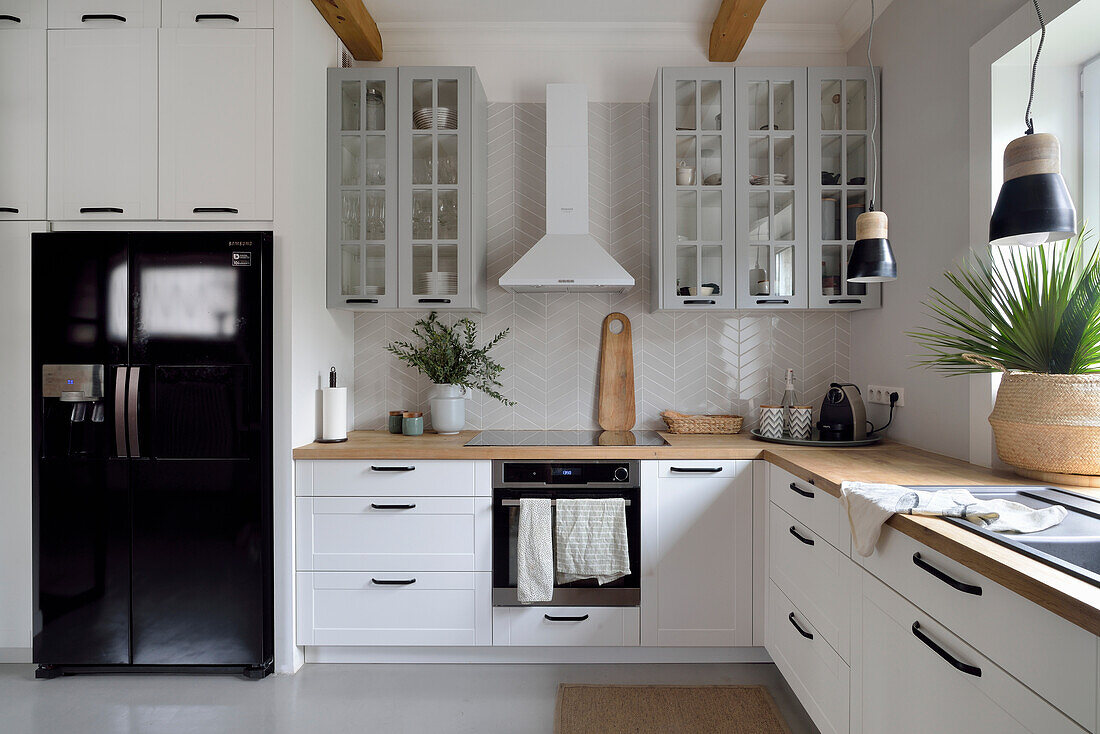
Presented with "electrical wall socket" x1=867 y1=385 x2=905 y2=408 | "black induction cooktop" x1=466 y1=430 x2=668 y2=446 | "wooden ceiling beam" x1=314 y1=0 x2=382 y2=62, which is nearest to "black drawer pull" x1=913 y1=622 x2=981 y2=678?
"black induction cooktop" x1=466 y1=430 x2=668 y2=446

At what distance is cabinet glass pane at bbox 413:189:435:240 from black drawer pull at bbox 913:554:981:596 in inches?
88.3

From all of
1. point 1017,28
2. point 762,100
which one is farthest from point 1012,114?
point 762,100

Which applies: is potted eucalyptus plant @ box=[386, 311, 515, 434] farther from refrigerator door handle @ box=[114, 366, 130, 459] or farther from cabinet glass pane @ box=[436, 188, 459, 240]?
refrigerator door handle @ box=[114, 366, 130, 459]

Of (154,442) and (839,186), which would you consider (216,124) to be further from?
(839,186)

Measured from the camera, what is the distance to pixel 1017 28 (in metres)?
1.86

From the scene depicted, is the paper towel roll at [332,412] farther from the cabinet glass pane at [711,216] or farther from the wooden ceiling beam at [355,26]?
the cabinet glass pane at [711,216]

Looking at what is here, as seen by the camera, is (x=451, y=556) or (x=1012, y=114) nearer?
(x=1012, y=114)

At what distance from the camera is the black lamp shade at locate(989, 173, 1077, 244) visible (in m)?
1.31

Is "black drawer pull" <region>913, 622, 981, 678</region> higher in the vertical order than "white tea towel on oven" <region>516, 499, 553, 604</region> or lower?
higher

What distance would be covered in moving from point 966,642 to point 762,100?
7.87 ft

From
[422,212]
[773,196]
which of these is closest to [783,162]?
[773,196]

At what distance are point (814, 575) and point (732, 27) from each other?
2303 millimetres

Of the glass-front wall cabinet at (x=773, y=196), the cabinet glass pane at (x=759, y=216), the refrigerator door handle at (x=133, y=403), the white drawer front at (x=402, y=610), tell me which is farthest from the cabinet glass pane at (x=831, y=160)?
the refrigerator door handle at (x=133, y=403)

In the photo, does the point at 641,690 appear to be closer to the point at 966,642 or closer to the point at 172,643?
the point at 966,642
